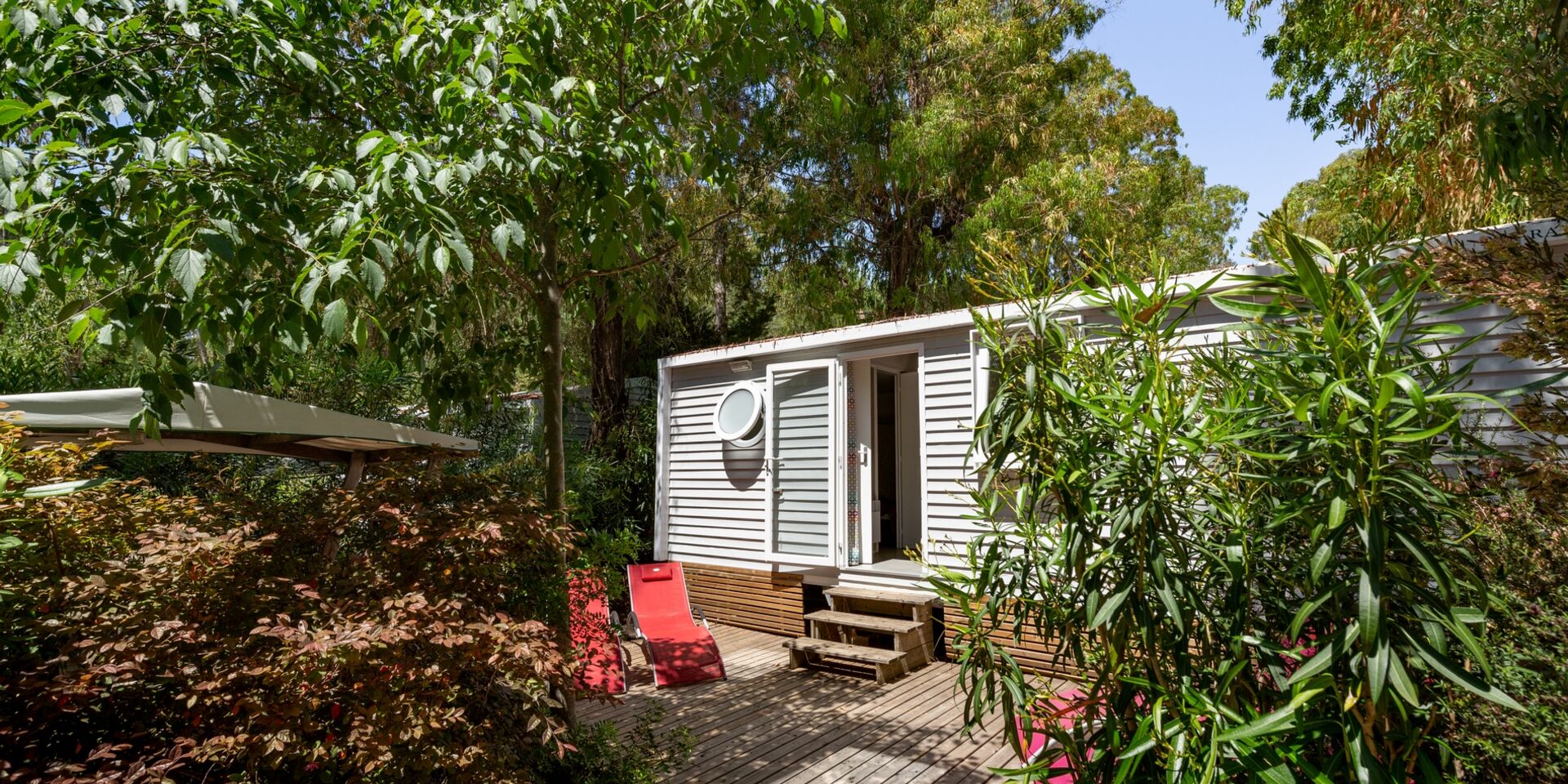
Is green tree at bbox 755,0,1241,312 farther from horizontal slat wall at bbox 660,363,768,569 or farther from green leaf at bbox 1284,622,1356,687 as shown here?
green leaf at bbox 1284,622,1356,687

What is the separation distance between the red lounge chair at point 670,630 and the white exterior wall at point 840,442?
2.80 ft

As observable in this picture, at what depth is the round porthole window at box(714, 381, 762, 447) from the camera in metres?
7.27

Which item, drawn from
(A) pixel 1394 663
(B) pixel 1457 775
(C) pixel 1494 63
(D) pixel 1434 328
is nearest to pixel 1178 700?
(A) pixel 1394 663

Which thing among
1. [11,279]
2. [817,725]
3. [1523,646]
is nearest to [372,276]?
[11,279]

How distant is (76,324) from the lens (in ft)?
7.80

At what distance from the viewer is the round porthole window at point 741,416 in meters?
7.27

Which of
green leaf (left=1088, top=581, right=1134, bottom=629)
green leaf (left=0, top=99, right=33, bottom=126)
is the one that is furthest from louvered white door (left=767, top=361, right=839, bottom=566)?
green leaf (left=0, top=99, right=33, bottom=126)

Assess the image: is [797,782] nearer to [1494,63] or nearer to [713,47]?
[713,47]

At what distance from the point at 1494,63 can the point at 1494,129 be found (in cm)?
38

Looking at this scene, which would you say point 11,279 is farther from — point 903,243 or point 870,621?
point 903,243

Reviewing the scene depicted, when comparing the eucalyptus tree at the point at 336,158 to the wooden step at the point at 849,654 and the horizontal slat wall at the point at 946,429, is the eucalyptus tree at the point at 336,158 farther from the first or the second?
the wooden step at the point at 849,654

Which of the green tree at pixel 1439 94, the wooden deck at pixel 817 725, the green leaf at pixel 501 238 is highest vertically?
the green tree at pixel 1439 94

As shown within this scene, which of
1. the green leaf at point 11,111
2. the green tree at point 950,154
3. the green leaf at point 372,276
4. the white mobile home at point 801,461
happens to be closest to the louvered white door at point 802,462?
the white mobile home at point 801,461

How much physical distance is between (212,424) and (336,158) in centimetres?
174
